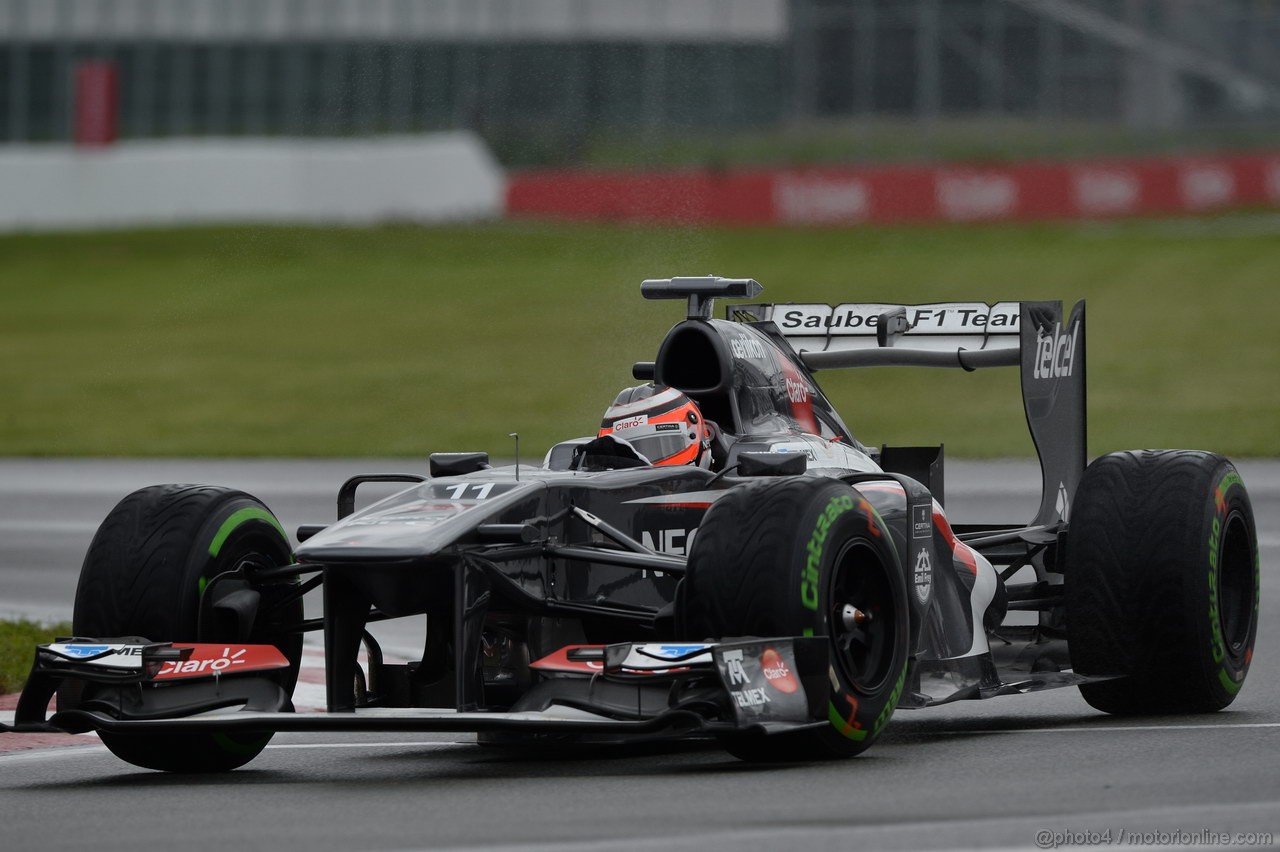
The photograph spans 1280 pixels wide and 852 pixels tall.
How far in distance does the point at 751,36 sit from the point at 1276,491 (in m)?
40.3

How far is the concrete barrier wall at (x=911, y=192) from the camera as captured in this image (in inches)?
1912

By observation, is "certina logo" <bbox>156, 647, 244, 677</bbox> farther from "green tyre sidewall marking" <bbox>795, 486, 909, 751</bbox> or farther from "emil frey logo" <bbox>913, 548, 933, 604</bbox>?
"emil frey logo" <bbox>913, 548, 933, 604</bbox>

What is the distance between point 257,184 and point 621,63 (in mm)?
10962

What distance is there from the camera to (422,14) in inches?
2366

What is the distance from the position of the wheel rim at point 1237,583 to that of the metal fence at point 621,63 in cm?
4183

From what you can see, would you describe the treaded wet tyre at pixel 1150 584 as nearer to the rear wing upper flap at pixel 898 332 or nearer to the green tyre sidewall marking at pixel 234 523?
the rear wing upper flap at pixel 898 332

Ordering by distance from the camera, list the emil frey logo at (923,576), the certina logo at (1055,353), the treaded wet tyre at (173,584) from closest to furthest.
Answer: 1. the treaded wet tyre at (173,584)
2. the emil frey logo at (923,576)
3. the certina logo at (1055,353)

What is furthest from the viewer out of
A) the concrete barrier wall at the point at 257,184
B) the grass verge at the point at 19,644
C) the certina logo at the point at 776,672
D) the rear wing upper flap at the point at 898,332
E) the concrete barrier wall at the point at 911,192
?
the concrete barrier wall at the point at 257,184

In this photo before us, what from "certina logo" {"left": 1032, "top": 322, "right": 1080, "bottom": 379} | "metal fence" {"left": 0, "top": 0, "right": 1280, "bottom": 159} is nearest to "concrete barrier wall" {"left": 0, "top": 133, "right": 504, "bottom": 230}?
"metal fence" {"left": 0, "top": 0, "right": 1280, "bottom": 159}

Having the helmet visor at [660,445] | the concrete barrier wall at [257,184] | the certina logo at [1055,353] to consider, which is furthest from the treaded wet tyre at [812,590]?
the concrete barrier wall at [257,184]

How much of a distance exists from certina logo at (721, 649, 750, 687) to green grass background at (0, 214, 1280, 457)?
53.9 ft

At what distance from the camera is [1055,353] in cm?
1141

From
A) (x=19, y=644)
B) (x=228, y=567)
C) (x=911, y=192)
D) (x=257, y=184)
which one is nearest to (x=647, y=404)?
(x=228, y=567)

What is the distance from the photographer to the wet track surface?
7047mm
